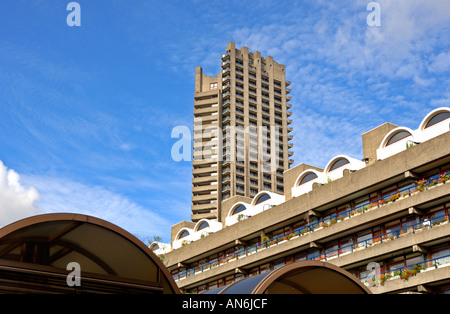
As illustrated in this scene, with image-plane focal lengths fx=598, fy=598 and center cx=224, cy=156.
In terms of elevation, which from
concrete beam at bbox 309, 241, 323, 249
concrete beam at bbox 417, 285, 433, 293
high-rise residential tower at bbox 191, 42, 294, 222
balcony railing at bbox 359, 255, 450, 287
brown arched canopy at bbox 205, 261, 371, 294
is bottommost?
brown arched canopy at bbox 205, 261, 371, 294

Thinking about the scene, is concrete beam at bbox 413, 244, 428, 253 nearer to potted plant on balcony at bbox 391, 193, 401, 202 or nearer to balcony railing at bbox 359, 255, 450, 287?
balcony railing at bbox 359, 255, 450, 287

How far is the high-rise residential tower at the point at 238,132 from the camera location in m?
125

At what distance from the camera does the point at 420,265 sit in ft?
127

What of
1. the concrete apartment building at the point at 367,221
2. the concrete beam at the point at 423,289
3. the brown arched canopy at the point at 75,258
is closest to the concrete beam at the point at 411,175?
the concrete apartment building at the point at 367,221

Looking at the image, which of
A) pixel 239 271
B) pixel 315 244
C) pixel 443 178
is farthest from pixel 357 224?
pixel 239 271

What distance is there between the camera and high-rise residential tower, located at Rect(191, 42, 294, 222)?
125 metres

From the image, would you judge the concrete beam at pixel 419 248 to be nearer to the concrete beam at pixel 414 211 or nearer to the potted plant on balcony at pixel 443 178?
the concrete beam at pixel 414 211

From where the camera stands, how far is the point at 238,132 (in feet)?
423

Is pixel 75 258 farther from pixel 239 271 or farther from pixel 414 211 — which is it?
pixel 239 271

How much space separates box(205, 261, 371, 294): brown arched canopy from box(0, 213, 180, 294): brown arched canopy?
5.94 ft

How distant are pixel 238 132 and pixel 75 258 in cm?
11592

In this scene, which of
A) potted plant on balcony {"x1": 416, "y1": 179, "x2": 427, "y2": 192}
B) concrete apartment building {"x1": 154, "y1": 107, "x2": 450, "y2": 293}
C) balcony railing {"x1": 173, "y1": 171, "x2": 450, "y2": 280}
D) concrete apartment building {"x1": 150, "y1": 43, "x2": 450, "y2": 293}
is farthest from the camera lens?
potted plant on balcony {"x1": 416, "y1": 179, "x2": 427, "y2": 192}

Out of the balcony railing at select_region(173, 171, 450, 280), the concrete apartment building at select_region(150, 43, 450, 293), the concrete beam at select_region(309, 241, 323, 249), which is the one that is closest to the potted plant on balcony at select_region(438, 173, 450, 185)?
the concrete apartment building at select_region(150, 43, 450, 293)
